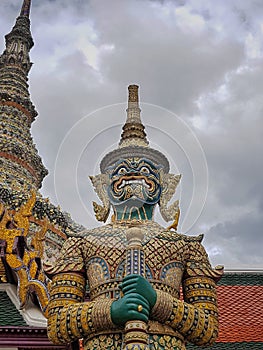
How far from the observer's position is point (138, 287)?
3.38 meters

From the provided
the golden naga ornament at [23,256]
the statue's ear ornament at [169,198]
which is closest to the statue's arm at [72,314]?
the golden naga ornament at [23,256]

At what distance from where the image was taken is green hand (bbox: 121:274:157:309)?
133 inches

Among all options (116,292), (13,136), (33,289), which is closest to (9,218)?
(33,289)

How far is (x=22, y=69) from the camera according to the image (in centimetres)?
1833

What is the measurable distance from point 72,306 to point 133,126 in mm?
2052

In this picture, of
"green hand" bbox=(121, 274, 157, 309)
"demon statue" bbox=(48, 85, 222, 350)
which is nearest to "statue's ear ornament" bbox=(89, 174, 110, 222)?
"demon statue" bbox=(48, 85, 222, 350)

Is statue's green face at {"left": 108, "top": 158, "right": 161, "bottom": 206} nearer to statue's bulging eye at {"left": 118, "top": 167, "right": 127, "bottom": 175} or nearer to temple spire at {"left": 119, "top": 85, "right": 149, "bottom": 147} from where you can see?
statue's bulging eye at {"left": 118, "top": 167, "right": 127, "bottom": 175}

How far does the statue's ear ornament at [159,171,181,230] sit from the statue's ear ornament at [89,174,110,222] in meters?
0.49

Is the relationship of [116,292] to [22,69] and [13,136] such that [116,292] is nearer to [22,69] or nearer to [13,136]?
[13,136]

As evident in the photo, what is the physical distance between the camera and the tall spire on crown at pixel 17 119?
14.3m

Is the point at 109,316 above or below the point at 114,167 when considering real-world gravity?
below

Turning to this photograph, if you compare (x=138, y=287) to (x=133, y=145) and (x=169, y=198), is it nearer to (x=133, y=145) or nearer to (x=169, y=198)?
(x=169, y=198)

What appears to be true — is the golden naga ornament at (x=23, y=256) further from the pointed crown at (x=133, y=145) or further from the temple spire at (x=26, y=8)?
the temple spire at (x=26, y=8)

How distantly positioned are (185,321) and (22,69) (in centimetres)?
1610
